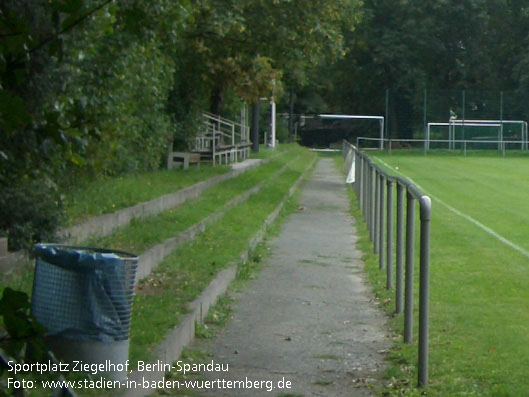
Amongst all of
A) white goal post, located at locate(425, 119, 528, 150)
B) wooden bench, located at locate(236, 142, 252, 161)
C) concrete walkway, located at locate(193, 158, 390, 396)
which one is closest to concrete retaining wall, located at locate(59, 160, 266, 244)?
concrete walkway, located at locate(193, 158, 390, 396)

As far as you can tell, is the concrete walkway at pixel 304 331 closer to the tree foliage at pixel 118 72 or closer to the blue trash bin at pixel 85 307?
the blue trash bin at pixel 85 307

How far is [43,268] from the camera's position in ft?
21.0

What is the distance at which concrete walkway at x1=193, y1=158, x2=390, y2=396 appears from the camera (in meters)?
7.25

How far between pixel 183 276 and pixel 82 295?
4.18 m

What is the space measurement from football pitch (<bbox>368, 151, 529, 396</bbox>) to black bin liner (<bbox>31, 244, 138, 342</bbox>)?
6.94ft

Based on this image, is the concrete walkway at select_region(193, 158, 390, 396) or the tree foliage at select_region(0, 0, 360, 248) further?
the concrete walkway at select_region(193, 158, 390, 396)

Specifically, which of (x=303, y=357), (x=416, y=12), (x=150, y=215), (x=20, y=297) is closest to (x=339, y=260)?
(x=150, y=215)

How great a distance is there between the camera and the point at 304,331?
8.92m

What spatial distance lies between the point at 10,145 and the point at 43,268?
2514 mm

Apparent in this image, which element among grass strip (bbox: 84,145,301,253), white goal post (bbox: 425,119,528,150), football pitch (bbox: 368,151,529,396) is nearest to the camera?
football pitch (bbox: 368,151,529,396)

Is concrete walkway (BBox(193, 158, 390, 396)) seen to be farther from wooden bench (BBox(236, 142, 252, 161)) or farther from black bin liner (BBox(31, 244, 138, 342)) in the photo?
wooden bench (BBox(236, 142, 252, 161))

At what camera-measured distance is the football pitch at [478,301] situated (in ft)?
23.1

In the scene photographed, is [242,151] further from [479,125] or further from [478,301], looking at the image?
[479,125]

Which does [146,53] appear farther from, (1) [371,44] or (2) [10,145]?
(1) [371,44]
